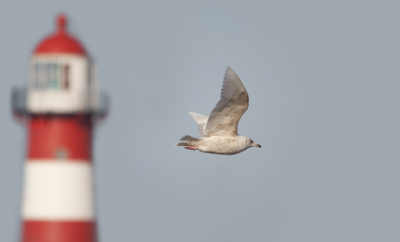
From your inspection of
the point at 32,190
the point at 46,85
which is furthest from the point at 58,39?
the point at 32,190

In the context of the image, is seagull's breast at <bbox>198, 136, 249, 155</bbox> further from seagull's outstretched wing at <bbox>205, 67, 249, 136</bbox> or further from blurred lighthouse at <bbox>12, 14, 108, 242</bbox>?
blurred lighthouse at <bbox>12, 14, 108, 242</bbox>

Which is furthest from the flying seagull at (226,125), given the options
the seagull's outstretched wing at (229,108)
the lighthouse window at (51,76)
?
the lighthouse window at (51,76)

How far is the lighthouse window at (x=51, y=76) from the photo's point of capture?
91.4 feet

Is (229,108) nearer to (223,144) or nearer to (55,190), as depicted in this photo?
(223,144)

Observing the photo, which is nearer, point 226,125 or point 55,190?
point 226,125

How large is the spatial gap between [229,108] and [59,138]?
618 cm

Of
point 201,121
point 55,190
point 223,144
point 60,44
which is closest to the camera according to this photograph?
point 223,144

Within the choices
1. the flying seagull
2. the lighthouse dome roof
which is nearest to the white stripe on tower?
the lighthouse dome roof

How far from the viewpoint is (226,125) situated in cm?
2223

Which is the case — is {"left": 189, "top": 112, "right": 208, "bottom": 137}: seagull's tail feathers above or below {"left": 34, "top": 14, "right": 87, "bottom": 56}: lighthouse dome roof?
below

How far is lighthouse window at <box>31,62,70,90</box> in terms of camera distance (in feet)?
91.4

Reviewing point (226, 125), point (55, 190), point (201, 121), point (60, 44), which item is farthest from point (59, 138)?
point (226, 125)

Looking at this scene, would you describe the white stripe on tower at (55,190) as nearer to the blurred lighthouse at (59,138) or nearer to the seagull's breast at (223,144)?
the blurred lighthouse at (59,138)

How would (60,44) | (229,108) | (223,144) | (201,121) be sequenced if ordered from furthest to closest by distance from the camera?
(60,44) → (201,121) → (223,144) → (229,108)
